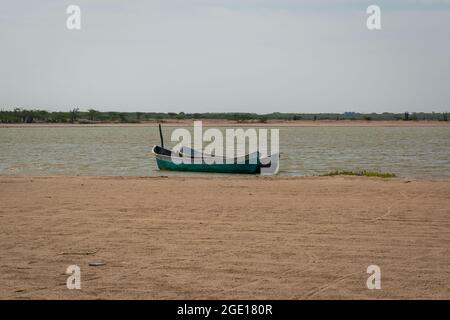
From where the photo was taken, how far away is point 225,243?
861 cm

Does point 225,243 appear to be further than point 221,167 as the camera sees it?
No

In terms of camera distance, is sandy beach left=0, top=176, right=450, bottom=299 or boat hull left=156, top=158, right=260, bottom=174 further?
boat hull left=156, top=158, right=260, bottom=174

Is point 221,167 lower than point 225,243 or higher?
lower

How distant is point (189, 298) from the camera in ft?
20.2

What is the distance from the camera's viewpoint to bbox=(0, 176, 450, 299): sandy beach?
6559 millimetres

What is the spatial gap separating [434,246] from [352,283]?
7.42 ft

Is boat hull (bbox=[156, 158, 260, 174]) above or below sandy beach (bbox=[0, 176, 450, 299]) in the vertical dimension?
below

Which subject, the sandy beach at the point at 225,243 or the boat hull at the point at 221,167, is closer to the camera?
the sandy beach at the point at 225,243

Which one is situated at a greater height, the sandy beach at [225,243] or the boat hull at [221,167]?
the sandy beach at [225,243]

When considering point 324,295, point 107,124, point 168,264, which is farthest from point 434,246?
point 107,124

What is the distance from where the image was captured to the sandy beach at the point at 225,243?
656 centimetres
